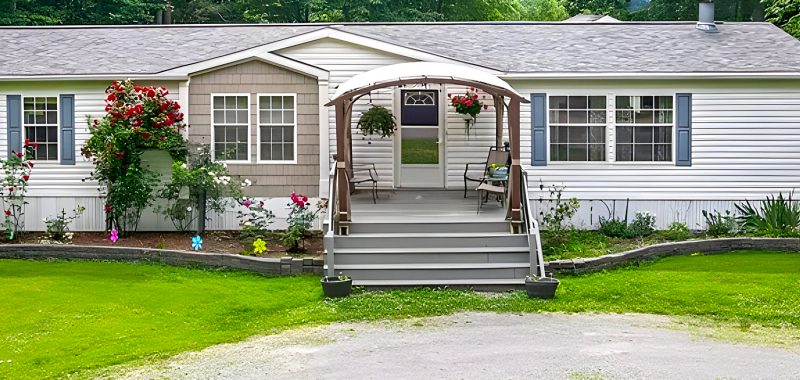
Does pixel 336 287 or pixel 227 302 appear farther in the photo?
pixel 336 287

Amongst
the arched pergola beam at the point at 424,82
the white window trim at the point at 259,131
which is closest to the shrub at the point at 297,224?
the white window trim at the point at 259,131

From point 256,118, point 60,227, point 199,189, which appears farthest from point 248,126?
point 60,227

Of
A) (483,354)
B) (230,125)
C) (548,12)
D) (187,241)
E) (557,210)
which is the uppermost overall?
(548,12)

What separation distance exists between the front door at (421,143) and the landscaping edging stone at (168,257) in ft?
12.6

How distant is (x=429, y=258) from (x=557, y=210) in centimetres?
319

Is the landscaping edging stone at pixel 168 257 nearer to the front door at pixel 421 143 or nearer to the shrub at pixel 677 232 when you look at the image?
the front door at pixel 421 143

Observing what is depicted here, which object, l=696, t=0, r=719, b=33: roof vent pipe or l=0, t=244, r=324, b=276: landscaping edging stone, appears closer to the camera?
l=0, t=244, r=324, b=276: landscaping edging stone

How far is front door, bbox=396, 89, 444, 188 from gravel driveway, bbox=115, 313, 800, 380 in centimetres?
650

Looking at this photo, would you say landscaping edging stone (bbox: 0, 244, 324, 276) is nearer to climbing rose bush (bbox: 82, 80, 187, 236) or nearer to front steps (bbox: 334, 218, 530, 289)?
front steps (bbox: 334, 218, 530, 289)

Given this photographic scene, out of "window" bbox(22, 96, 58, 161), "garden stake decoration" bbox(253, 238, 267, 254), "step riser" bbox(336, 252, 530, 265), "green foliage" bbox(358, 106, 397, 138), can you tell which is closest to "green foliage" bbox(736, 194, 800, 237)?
"step riser" bbox(336, 252, 530, 265)

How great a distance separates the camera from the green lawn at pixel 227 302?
1001 centimetres

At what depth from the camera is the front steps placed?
1332cm

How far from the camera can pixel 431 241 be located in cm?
1404

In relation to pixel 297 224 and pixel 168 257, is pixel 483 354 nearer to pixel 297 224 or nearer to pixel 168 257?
pixel 297 224
